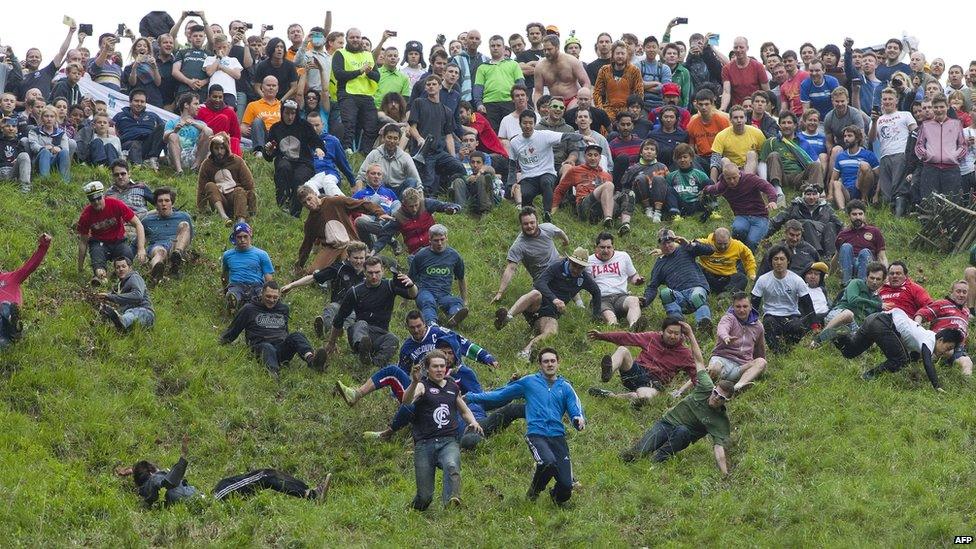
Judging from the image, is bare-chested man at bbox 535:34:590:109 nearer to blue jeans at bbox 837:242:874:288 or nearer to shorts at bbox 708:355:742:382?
blue jeans at bbox 837:242:874:288

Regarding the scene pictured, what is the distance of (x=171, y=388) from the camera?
18141mm

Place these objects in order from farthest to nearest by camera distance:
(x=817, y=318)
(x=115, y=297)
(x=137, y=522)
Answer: (x=817, y=318) → (x=115, y=297) → (x=137, y=522)

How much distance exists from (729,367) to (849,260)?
4.19m

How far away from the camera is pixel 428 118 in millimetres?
24453

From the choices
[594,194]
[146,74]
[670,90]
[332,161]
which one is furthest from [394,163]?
[670,90]

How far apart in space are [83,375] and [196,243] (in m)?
4.05

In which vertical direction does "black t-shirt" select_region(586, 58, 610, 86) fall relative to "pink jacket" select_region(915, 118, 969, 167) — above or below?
above

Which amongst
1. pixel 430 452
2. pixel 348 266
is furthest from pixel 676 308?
pixel 430 452

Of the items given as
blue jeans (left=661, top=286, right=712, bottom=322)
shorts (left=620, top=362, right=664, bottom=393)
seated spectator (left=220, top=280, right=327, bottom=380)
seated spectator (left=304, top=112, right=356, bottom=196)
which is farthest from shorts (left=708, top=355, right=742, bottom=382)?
seated spectator (left=304, top=112, right=356, bottom=196)

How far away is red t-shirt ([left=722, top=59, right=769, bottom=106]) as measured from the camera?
2719cm

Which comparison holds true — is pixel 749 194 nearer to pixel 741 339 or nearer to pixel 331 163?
pixel 741 339

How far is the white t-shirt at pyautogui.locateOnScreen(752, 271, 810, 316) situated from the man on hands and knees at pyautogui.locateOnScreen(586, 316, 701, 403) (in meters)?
2.03

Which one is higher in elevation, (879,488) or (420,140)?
(420,140)

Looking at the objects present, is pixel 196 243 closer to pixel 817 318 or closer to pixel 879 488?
pixel 817 318
